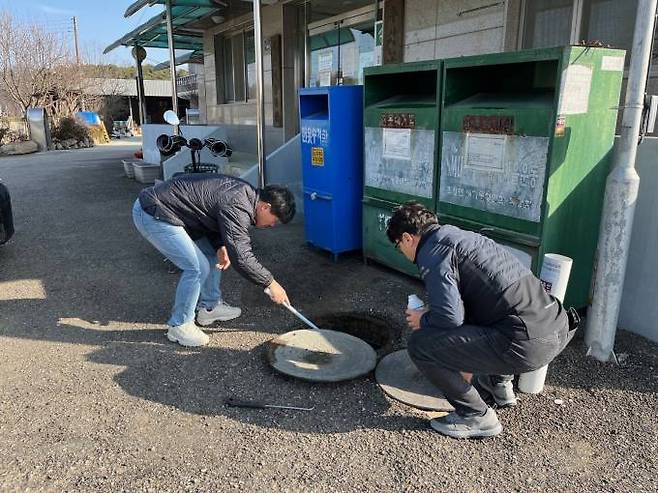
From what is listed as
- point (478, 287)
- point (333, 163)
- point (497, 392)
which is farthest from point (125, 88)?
point (478, 287)

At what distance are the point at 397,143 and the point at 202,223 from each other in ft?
6.66

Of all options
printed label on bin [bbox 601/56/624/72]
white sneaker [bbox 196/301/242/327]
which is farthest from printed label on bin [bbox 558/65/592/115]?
white sneaker [bbox 196/301/242/327]

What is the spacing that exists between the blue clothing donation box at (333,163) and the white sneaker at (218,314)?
60.4 inches

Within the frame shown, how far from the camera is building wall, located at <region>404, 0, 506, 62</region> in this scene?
5883 mm

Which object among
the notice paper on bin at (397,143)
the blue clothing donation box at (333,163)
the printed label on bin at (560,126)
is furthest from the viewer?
the blue clothing donation box at (333,163)

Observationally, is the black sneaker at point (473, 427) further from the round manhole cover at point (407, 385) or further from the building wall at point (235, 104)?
the building wall at point (235, 104)

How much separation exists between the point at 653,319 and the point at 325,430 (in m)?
2.51

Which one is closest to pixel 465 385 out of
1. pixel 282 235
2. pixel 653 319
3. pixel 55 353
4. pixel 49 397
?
pixel 653 319

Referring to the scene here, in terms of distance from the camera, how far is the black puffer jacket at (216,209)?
3293 mm

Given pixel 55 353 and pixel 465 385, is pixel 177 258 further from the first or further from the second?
pixel 465 385

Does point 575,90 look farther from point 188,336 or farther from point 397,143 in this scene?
point 188,336

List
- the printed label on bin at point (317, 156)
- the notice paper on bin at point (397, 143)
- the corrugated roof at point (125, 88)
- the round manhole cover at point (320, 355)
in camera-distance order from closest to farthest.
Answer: the round manhole cover at point (320, 355) < the notice paper on bin at point (397, 143) < the printed label on bin at point (317, 156) < the corrugated roof at point (125, 88)

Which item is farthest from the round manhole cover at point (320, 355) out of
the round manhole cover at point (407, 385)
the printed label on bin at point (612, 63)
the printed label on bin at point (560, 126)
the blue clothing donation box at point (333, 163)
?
the printed label on bin at point (612, 63)

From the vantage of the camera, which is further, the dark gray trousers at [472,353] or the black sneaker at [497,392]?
the black sneaker at [497,392]
